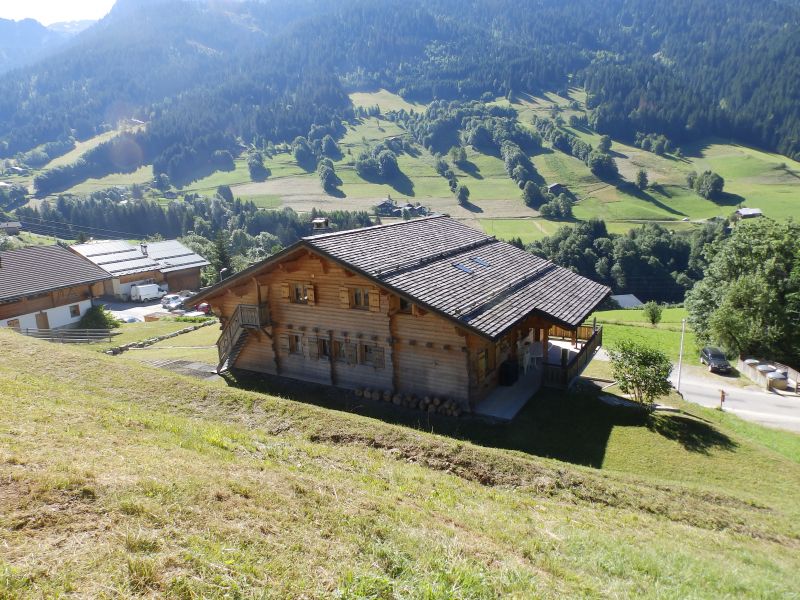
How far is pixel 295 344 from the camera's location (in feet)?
88.2

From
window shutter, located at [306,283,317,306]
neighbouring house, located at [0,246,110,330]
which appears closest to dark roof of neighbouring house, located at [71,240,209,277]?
neighbouring house, located at [0,246,110,330]

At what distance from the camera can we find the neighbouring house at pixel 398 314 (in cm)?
2222

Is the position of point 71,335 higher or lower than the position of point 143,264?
higher

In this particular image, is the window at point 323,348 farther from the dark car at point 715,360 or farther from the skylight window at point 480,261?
the dark car at point 715,360

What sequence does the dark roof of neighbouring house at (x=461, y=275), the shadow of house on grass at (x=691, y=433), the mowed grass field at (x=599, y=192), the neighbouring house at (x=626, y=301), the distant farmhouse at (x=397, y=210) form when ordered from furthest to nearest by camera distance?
the distant farmhouse at (x=397, y=210) < the mowed grass field at (x=599, y=192) < the neighbouring house at (x=626, y=301) < the dark roof of neighbouring house at (x=461, y=275) < the shadow of house on grass at (x=691, y=433)

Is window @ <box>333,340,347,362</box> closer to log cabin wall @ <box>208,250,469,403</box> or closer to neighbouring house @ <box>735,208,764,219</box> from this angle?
log cabin wall @ <box>208,250,469,403</box>

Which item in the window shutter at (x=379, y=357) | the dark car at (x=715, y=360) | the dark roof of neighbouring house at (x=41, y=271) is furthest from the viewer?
the dark roof of neighbouring house at (x=41, y=271)

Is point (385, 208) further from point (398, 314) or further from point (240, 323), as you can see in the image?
point (398, 314)

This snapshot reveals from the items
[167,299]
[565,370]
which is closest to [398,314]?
[565,370]

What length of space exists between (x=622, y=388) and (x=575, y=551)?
1440 cm

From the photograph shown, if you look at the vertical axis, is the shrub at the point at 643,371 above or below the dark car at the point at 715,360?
above

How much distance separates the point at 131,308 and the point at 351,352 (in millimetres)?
49375

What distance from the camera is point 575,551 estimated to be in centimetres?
1035

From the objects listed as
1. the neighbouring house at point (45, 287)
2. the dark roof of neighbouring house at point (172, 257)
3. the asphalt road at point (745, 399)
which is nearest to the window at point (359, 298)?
the asphalt road at point (745, 399)
